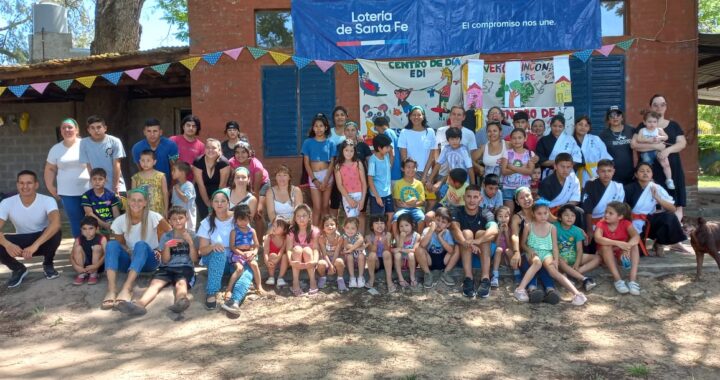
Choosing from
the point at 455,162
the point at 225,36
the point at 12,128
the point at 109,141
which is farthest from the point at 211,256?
the point at 12,128

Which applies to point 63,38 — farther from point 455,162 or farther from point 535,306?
point 535,306

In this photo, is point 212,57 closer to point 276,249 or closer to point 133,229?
point 133,229

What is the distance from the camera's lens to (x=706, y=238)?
Result: 4.93 m

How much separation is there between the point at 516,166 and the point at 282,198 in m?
2.44

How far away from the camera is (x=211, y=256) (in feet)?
Result: 16.1

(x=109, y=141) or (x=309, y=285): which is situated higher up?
(x=109, y=141)

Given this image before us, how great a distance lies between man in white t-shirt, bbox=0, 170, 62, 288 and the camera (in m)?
5.17

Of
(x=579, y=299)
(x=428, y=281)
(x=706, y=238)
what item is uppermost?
(x=706, y=238)

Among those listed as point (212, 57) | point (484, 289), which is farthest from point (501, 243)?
point (212, 57)

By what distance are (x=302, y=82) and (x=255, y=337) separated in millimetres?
4761

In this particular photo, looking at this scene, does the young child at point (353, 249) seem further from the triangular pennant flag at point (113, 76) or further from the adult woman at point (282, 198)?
the triangular pennant flag at point (113, 76)

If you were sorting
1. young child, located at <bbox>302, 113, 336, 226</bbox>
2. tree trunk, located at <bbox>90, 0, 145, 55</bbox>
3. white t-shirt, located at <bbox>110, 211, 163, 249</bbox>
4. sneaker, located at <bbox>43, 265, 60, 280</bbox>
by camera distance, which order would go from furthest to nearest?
tree trunk, located at <bbox>90, 0, 145, 55</bbox>, young child, located at <bbox>302, 113, 336, 226</bbox>, sneaker, located at <bbox>43, 265, 60, 280</bbox>, white t-shirt, located at <bbox>110, 211, 163, 249</bbox>

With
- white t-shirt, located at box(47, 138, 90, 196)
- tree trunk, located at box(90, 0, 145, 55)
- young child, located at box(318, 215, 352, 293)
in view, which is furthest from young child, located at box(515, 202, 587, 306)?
tree trunk, located at box(90, 0, 145, 55)

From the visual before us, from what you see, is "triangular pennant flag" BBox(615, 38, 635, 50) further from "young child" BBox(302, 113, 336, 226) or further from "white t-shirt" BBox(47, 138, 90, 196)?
"white t-shirt" BBox(47, 138, 90, 196)
